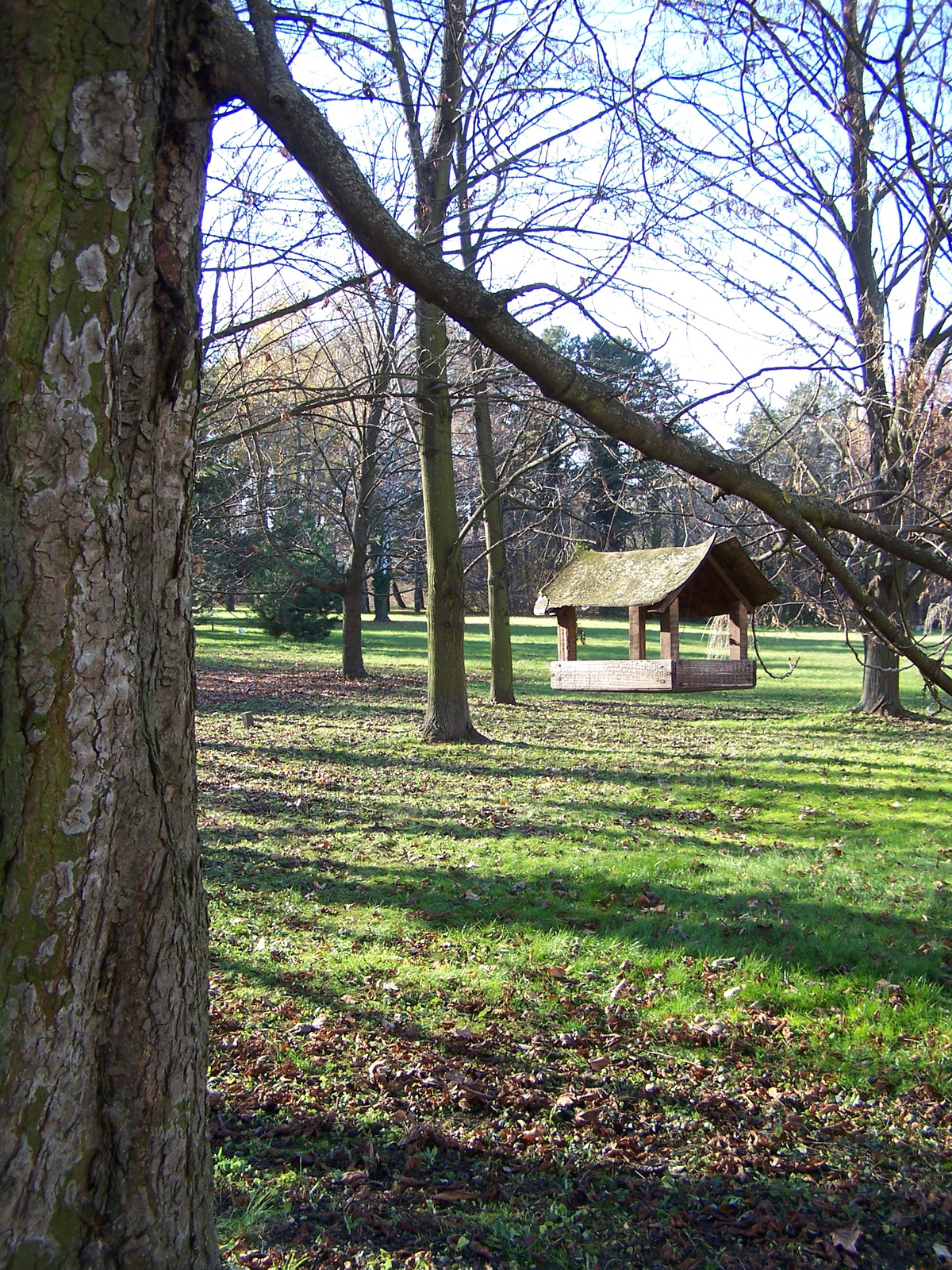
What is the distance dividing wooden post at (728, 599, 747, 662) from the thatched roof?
0.30 ft

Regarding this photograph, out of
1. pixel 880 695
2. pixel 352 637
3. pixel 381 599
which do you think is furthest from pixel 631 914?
pixel 381 599

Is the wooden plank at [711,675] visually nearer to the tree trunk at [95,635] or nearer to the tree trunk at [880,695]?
the tree trunk at [95,635]

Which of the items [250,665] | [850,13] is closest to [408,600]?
[250,665]

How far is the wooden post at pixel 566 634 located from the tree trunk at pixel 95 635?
25.0 feet

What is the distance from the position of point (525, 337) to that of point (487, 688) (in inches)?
717

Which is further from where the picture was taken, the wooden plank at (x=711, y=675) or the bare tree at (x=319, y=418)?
the wooden plank at (x=711, y=675)

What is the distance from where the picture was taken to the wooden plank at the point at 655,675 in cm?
884

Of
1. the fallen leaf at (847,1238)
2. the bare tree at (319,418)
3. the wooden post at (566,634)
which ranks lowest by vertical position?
the fallen leaf at (847,1238)

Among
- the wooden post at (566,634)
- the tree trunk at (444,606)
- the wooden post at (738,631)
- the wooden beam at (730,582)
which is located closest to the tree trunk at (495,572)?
the tree trunk at (444,606)

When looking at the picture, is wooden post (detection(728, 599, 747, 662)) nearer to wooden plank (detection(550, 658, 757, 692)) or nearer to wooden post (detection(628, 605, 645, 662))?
wooden plank (detection(550, 658, 757, 692))

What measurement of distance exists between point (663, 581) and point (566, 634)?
1.72 metres

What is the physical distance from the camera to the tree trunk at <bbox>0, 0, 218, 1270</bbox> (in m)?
2.13

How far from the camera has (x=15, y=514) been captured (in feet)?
7.03

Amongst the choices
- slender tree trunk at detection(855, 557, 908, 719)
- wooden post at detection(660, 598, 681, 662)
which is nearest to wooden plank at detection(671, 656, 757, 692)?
wooden post at detection(660, 598, 681, 662)
